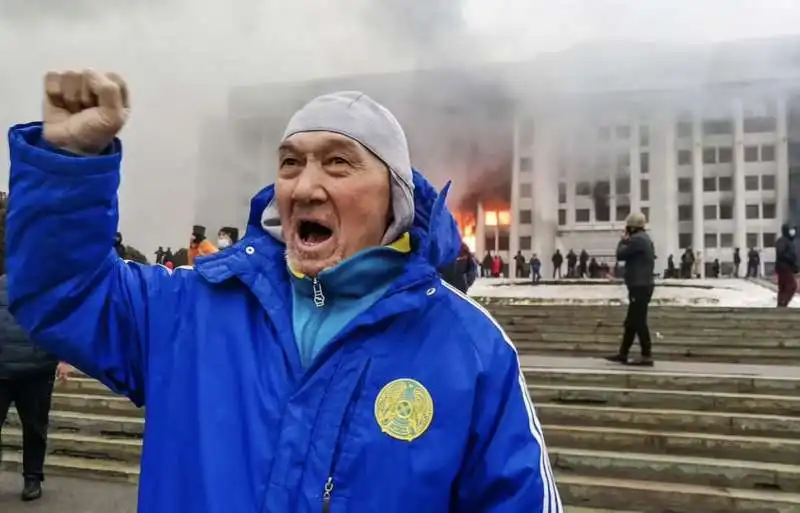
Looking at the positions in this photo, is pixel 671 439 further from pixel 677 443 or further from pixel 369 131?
pixel 369 131

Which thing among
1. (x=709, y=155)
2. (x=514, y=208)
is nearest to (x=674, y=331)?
(x=514, y=208)

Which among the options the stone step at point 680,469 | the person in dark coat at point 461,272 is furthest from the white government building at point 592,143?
the stone step at point 680,469

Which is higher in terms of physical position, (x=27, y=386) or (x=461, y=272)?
(x=461, y=272)

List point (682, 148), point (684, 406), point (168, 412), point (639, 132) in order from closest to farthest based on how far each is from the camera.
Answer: point (168, 412) → point (684, 406) → point (639, 132) → point (682, 148)

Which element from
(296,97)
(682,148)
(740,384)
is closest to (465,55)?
(296,97)

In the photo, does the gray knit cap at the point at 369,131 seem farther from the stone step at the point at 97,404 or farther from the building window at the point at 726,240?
the building window at the point at 726,240

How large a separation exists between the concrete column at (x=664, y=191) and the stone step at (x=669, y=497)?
31.7m

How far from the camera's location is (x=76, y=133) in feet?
3.26

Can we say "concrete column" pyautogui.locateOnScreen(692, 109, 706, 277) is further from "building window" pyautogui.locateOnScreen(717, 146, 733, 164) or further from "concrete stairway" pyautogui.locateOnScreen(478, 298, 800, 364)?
"concrete stairway" pyautogui.locateOnScreen(478, 298, 800, 364)

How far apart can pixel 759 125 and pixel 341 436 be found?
43.2 metres

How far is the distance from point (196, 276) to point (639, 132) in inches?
1360

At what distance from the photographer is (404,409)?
1064mm

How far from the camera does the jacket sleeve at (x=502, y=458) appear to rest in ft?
3.53

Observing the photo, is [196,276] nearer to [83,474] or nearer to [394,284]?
[394,284]
